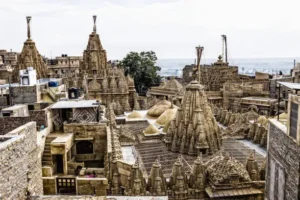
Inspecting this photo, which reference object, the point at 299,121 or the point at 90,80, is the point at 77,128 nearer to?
the point at 299,121

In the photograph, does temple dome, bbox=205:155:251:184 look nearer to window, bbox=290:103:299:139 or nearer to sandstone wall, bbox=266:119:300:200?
sandstone wall, bbox=266:119:300:200

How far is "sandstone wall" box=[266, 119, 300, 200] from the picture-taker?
9489 millimetres

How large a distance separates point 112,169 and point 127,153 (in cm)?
553

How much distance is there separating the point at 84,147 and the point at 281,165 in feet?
53.4

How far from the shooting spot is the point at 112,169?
59.1ft

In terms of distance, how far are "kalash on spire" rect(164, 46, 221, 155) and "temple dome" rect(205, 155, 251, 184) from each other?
16.2 ft

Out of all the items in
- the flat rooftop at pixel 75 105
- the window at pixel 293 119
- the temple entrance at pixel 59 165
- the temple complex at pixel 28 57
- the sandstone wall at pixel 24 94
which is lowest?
the temple entrance at pixel 59 165

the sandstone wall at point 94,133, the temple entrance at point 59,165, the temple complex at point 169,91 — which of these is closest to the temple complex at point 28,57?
the temple complex at point 169,91

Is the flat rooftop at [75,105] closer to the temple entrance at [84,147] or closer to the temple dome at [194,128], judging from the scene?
the temple entrance at [84,147]

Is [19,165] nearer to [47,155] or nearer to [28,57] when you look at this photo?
[47,155]

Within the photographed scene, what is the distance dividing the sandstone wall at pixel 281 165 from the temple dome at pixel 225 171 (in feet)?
12.7

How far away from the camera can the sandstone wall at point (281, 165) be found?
9.49m

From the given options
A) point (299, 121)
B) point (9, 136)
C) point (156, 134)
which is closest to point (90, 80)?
point (156, 134)

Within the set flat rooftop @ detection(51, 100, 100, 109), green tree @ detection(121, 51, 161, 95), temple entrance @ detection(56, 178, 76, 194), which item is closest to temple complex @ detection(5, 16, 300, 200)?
temple entrance @ detection(56, 178, 76, 194)
